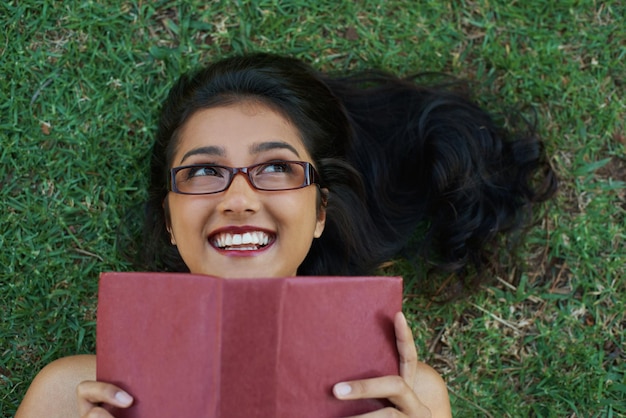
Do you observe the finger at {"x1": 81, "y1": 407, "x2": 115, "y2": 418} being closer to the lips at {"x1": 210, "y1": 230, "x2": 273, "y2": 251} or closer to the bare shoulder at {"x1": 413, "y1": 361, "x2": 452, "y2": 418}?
the lips at {"x1": 210, "y1": 230, "x2": 273, "y2": 251}

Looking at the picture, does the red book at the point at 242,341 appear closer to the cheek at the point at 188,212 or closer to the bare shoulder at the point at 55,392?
the cheek at the point at 188,212

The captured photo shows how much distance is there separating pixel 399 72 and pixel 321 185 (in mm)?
808

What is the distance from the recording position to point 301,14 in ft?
8.57

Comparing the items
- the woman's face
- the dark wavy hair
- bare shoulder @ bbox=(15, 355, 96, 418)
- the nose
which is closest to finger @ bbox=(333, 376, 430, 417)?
the woman's face

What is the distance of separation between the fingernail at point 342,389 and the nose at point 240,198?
1.93 ft

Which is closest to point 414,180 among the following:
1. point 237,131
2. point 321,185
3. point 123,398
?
point 321,185

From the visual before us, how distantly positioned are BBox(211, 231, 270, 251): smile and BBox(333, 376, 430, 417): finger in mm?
553

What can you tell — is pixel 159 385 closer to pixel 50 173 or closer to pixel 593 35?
pixel 50 173

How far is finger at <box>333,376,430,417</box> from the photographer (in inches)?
57.4

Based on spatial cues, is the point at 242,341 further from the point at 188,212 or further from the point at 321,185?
the point at 321,185

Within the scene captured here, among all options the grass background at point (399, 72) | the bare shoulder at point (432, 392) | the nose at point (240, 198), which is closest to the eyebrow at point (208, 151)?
the nose at point (240, 198)

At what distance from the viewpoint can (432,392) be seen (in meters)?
2.17

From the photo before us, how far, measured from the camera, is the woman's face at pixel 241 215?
5.92ft

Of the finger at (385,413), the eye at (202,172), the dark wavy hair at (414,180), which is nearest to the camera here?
the finger at (385,413)
